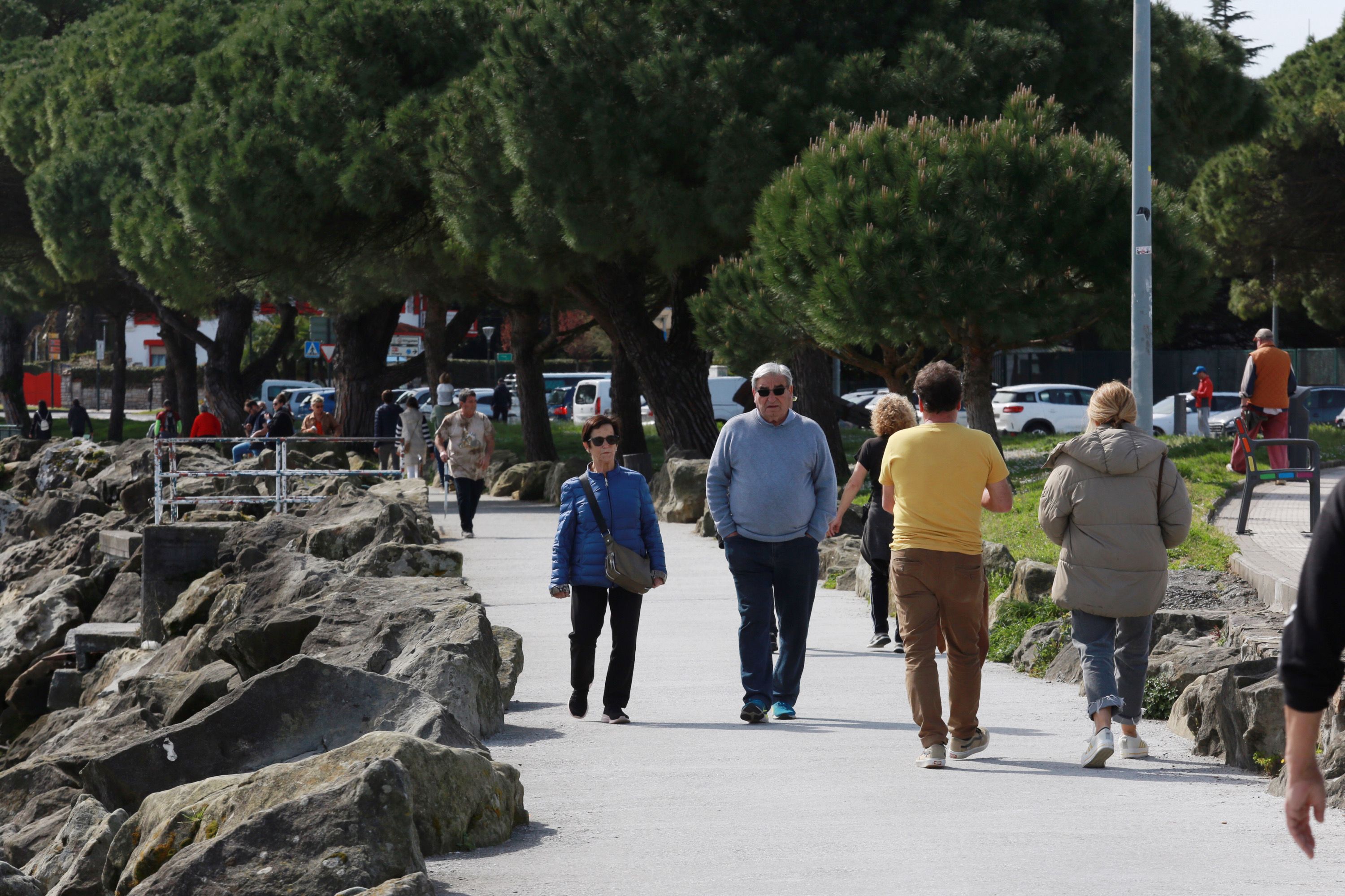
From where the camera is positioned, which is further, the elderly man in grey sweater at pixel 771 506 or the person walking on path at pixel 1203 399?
the person walking on path at pixel 1203 399

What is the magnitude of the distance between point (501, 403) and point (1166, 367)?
74.7 ft

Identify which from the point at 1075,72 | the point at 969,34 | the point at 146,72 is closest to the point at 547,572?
the point at 969,34

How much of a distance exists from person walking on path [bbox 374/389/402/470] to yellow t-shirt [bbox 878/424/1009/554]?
16865 millimetres

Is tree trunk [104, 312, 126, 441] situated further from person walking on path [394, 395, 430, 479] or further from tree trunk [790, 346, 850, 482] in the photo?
tree trunk [790, 346, 850, 482]

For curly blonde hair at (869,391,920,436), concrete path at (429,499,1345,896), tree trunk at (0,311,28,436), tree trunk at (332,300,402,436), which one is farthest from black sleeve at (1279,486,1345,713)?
tree trunk at (0,311,28,436)

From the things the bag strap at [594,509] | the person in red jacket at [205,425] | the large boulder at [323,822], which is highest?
the person in red jacket at [205,425]

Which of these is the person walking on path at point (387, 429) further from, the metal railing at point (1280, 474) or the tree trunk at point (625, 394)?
the metal railing at point (1280, 474)

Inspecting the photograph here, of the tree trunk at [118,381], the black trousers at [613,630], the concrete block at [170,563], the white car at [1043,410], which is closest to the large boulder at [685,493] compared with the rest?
the concrete block at [170,563]

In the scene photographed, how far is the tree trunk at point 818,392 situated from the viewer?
925 inches

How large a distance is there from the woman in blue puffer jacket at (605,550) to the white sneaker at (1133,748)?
242 cm

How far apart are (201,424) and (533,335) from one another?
6.28 meters

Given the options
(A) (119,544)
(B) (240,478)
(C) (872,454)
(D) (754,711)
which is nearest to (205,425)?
(B) (240,478)

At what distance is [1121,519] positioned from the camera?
6.63m

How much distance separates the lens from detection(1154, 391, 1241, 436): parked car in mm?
37531
